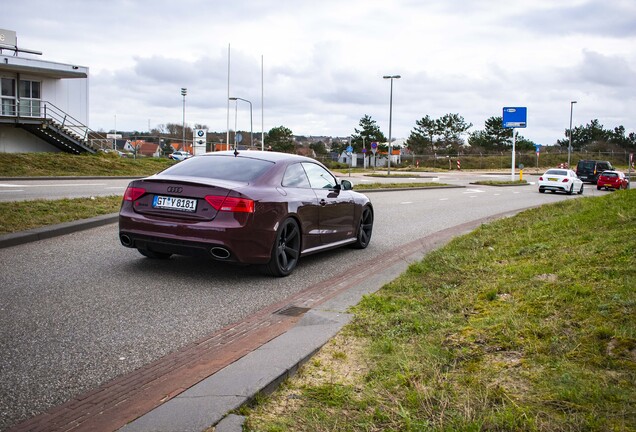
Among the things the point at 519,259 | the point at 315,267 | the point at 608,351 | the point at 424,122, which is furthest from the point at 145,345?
the point at 424,122

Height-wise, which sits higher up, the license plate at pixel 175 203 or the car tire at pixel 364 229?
the license plate at pixel 175 203

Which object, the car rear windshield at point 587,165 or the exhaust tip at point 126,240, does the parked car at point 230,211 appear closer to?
the exhaust tip at point 126,240

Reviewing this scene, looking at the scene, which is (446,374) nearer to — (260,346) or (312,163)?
(260,346)

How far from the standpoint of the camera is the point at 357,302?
19.1ft

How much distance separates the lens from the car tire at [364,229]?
9734 mm

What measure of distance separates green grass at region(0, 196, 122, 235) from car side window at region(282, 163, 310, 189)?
13.7ft

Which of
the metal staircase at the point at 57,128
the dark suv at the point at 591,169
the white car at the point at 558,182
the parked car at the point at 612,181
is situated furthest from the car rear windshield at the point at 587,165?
the metal staircase at the point at 57,128

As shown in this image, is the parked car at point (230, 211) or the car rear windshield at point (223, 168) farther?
the car rear windshield at point (223, 168)

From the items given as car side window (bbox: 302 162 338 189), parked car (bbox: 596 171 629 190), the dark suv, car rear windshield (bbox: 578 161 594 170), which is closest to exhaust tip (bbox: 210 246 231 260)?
car side window (bbox: 302 162 338 189)

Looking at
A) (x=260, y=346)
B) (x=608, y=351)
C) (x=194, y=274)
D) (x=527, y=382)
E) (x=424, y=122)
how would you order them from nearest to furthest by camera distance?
(x=527, y=382)
(x=608, y=351)
(x=260, y=346)
(x=194, y=274)
(x=424, y=122)

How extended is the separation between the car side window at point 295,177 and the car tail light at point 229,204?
37.7 inches

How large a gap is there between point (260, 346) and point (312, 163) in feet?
15.4

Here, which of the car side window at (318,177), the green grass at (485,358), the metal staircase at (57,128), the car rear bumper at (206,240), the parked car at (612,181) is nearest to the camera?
the green grass at (485,358)

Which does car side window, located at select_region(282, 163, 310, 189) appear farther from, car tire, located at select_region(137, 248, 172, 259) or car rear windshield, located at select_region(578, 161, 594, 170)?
car rear windshield, located at select_region(578, 161, 594, 170)
